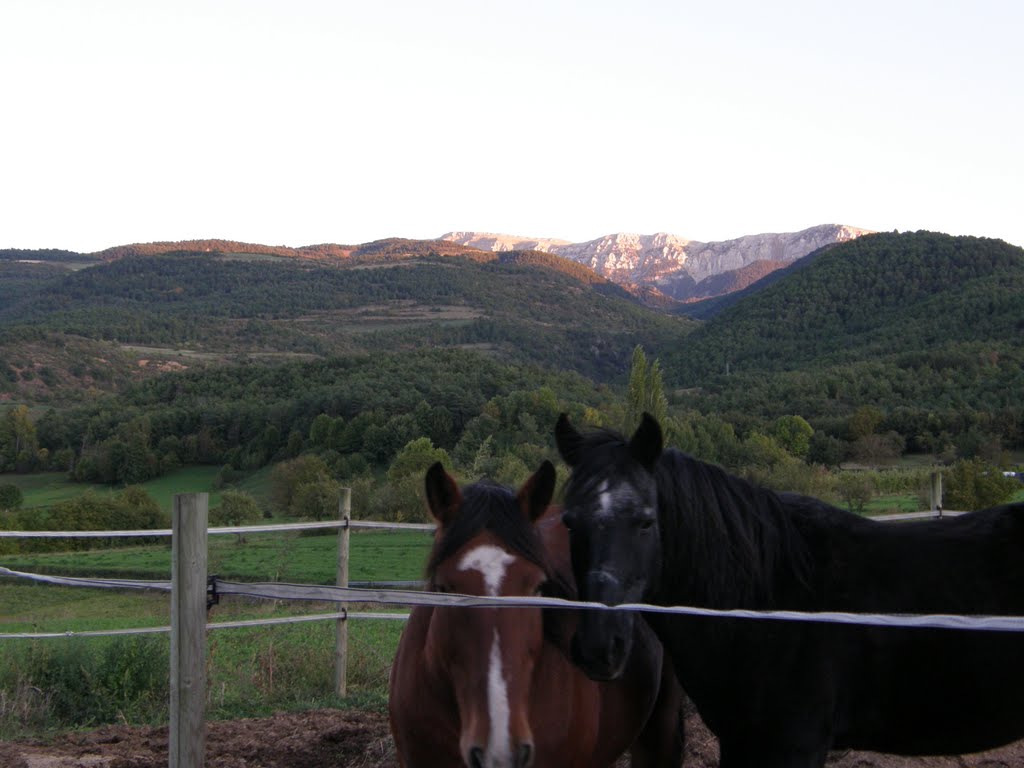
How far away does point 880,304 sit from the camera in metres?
87.4

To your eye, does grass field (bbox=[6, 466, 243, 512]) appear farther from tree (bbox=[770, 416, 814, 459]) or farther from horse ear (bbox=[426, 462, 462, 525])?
horse ear (bbox=[426, 462, 462, 525])

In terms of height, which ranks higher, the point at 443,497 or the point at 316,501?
the point at 443,497

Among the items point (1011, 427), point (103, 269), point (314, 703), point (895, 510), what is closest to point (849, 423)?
point (1011, 427)

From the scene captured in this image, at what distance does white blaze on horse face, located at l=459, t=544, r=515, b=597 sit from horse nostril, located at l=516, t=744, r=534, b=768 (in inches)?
16.9

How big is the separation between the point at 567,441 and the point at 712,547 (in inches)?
24.1

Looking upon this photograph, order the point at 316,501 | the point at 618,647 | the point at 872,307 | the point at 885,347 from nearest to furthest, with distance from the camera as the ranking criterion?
the point at 618,647 → the point at 316,501 → the point at 885,347 → the point at 872,307

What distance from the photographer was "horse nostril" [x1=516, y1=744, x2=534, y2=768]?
7.34ft

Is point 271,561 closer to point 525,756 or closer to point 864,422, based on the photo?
point 525,756

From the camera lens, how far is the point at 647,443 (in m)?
2.82

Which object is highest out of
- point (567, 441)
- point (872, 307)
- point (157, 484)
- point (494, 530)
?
point (872, 307)

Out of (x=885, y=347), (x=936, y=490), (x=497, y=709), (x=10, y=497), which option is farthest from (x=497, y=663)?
(x=885, y=347)

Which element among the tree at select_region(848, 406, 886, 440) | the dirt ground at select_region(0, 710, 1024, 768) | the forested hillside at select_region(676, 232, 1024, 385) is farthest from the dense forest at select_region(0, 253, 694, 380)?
the dirt ground at select_region(0, 710, 1024, 768)

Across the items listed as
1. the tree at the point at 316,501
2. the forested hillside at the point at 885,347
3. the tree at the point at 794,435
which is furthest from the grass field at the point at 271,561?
the forested hillside at the point at 885,347

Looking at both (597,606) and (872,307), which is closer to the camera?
(597,606)
